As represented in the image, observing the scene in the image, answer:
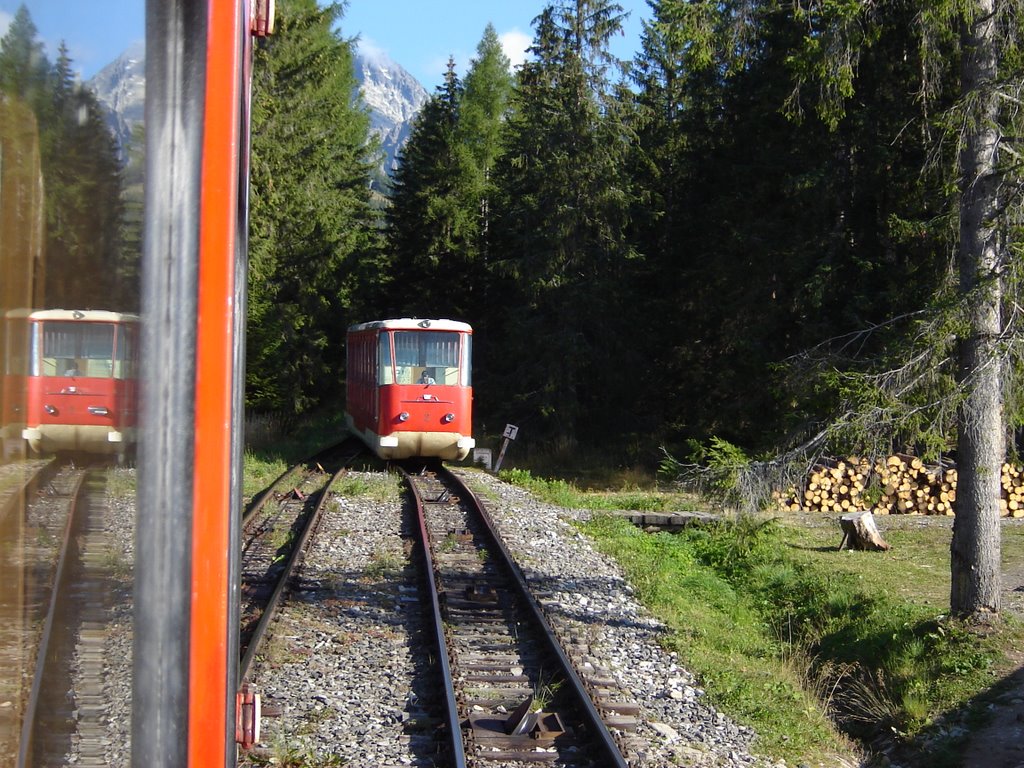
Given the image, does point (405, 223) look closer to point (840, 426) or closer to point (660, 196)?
point (660, 196)

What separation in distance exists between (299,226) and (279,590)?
2207 cm

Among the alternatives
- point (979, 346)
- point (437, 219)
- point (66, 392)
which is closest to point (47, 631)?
point (66, 392)

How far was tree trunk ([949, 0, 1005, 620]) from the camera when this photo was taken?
26.5ft

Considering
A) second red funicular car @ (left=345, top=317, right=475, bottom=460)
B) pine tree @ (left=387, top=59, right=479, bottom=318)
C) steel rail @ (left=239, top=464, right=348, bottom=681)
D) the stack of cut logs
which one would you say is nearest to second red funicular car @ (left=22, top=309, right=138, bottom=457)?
steel rail @ (left=239, top=464, right=348, bottom=681)

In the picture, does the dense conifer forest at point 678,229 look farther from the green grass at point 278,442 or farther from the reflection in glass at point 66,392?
the green grass at point 278,442

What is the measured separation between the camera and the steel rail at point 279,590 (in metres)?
6.68

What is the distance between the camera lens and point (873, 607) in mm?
9609

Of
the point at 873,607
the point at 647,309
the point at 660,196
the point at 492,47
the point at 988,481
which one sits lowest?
the point at 873,607

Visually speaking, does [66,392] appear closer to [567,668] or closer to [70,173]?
[70,173]

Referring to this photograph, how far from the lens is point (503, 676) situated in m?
6.73

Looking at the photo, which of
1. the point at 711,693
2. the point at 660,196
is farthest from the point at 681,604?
the point at 660,196

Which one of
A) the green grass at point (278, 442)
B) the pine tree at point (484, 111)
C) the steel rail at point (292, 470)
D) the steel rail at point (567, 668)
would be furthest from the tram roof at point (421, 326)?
the pine tree at point (484, 111)

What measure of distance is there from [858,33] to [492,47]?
40165 millimetres

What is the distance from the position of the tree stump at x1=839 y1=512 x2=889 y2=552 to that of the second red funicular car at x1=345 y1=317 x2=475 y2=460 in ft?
24.2
